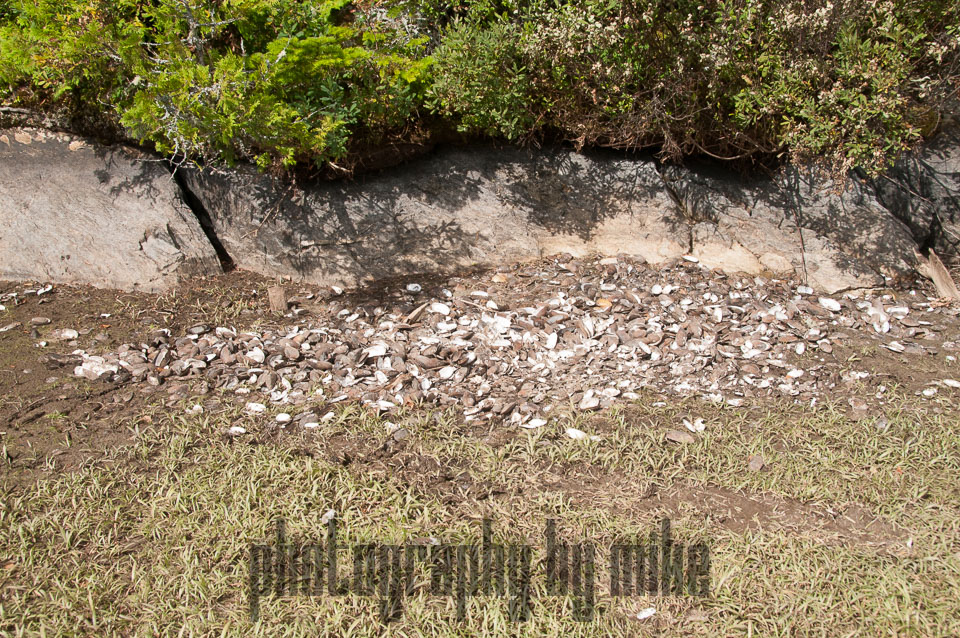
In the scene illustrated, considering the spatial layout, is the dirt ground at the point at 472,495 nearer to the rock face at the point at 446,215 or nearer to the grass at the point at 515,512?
the grass at the point at 515,512

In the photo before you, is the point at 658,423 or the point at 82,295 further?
the point at 82,295

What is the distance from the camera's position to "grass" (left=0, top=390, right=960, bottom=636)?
7.57 feet

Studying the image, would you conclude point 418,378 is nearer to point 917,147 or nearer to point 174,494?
point 174,494

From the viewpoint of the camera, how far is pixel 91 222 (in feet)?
13.6

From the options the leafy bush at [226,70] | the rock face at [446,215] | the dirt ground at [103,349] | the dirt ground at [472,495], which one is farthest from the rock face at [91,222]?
the dirt ground at [472,495]

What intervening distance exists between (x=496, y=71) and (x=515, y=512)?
240 cm

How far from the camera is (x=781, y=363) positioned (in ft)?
11.4

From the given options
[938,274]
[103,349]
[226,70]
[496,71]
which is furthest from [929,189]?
[103,349]

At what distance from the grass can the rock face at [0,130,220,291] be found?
4.36ft

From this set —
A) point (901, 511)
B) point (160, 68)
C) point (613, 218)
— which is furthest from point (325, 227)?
point (901, 511)

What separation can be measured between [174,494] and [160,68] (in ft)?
7.45

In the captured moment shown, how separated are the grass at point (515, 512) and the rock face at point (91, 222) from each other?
52.3 inches

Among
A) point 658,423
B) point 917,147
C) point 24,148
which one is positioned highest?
point 917,147

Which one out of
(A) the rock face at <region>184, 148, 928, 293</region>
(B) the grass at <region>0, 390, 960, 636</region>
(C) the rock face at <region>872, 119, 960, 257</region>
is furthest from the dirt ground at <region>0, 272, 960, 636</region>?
(C) the rock face at <region>872, 119, 960, 257</region>
